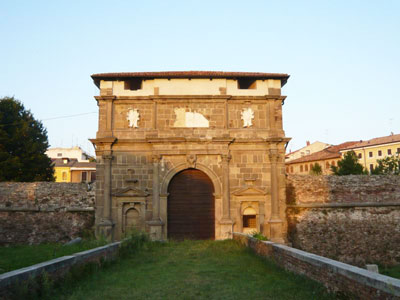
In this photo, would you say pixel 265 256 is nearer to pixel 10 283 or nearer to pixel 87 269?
pixel 87 269

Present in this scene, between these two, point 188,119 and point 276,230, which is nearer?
point 276,230

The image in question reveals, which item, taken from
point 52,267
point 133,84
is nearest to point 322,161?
point 133,84

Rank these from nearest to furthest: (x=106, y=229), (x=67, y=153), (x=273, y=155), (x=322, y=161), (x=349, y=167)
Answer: (x=106, y=229) → (x=273, y=155) → (x=349, y=167) → (x=322, y=161) → (x=67, y=153)

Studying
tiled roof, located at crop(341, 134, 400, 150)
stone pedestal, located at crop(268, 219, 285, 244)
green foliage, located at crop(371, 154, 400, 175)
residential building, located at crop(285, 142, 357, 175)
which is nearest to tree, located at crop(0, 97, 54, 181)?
stone pedestal, located at crop(268, 219, 285, 244)

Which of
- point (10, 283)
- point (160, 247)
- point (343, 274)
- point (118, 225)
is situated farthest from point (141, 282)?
point (118, 225)

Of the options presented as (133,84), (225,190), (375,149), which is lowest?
(225,190)

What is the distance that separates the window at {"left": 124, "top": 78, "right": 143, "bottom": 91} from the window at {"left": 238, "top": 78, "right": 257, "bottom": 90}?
518cm

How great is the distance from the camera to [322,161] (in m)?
57.2

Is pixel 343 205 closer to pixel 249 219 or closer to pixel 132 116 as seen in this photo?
pixel 249 219

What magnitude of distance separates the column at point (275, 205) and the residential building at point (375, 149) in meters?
→ 39.8

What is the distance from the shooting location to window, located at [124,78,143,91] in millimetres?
19778

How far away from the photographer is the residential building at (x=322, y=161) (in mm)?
55819

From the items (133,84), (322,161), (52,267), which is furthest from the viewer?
(322,161)

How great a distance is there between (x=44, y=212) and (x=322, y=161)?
1794 inches
